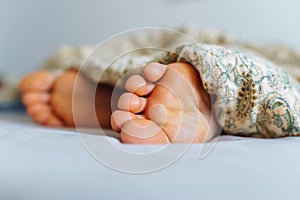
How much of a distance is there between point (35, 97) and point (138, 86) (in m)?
0.43

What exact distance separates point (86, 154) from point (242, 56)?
27cm

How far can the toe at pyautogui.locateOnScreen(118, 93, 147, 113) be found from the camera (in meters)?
0.49

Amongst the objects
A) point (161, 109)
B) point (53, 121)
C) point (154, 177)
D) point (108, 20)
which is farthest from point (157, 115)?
point (108, 20)

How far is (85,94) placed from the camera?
68 centimetres

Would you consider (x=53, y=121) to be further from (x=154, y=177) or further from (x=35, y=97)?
(x=154, y=177)

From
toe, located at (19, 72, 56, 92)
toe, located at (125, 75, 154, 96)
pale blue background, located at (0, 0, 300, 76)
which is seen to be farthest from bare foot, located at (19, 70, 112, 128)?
pale blue background, located at (0, 0, 300, 76)

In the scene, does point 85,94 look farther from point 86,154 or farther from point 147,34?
Answer: point 147,34

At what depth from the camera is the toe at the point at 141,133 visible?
1.57ft

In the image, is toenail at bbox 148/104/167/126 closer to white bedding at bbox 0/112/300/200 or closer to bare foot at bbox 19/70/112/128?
white bedding at bbox 0/112/300/200

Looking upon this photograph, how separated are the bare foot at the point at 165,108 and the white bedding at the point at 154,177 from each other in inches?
2.9

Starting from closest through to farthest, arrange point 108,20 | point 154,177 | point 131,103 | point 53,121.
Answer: point 154,177
point 131,103
point 53,121
point 108,20

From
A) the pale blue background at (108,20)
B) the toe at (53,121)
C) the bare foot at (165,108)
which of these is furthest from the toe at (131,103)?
the pale blue background at (108,20)

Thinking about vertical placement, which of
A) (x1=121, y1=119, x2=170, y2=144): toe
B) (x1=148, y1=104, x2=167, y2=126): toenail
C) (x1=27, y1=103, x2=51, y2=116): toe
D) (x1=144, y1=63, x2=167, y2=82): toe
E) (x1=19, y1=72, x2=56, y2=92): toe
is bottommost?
(x1=27, y1=103, x2=51, y2=116): toe

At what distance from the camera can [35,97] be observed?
0.86 m
